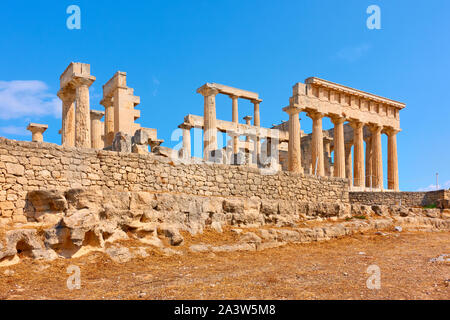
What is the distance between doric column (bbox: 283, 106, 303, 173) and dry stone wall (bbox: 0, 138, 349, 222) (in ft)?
34.2

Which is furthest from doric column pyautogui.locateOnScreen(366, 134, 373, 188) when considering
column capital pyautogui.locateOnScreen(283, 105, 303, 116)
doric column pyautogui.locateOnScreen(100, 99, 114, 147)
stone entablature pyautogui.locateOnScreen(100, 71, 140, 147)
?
doric column pyautogui.locateOnScreen(100, 99, 114, 147)

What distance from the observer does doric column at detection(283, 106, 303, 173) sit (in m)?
27.5

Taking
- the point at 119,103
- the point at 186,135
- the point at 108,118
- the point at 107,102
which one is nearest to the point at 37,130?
the point at 108,118

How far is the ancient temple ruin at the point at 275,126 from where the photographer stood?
62.7 feet

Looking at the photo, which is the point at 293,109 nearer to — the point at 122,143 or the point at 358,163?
the point at 358,163

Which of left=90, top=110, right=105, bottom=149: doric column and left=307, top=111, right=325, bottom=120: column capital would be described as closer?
left=90, top=110, right=105, bottom=149: doric column

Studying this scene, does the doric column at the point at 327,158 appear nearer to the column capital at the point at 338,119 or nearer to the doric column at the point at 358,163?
the doric column at the point at 358,163

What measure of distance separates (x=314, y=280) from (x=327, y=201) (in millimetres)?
11103

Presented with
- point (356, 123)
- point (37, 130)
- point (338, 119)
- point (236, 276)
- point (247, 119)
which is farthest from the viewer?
point (247, 119)

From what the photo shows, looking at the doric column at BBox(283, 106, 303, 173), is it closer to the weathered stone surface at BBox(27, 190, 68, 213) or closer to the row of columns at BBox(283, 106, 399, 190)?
the row of columns at BBox(283, 106, 399, 190)

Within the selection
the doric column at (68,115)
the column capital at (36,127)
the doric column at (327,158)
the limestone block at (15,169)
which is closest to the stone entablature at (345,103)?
the doric column at (327,158)

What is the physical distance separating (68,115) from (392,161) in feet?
82.4

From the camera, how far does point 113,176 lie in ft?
39.6

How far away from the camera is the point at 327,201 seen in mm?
18828
